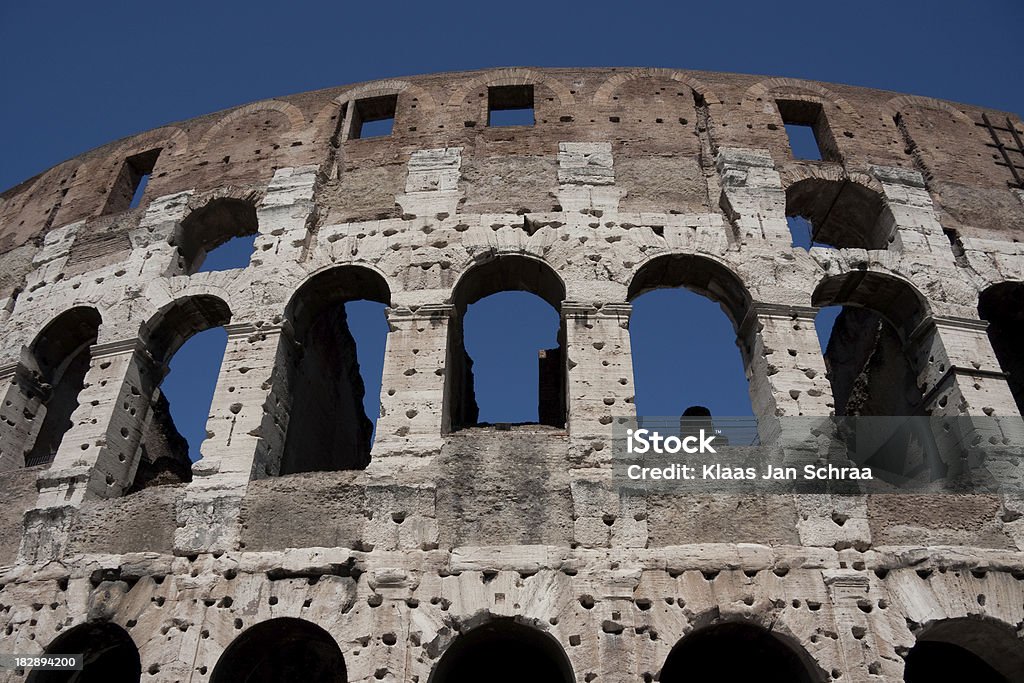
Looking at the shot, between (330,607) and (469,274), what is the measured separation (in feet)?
12.3

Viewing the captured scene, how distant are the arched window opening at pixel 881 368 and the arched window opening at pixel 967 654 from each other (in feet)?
5.47

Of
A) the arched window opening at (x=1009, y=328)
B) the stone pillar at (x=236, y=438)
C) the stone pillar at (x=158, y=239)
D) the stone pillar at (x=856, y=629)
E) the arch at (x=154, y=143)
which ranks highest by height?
the arch at (x=154, y=143)

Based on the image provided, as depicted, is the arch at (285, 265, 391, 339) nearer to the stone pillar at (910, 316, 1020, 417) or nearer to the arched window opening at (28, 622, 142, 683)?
the arched window opening at (28, 622, 142, 683)

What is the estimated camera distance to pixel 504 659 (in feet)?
25.3

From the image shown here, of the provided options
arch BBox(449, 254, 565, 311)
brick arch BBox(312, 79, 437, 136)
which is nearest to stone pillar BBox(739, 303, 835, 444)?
arch BBox(449, 254, 565, 311)

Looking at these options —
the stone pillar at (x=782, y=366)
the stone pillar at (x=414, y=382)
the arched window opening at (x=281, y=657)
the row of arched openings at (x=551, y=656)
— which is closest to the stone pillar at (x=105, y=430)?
the row of arched openings at (x=551, y=656)

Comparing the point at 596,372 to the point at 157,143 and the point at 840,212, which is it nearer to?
the point at 840,212

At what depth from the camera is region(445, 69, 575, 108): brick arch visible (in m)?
10.6

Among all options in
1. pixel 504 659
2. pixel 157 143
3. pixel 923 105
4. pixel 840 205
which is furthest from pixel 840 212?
pixel 157 143

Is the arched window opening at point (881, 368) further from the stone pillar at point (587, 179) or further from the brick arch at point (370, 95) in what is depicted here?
the brick arch at point (370, 95)

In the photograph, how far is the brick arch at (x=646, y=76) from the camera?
10.5 meters

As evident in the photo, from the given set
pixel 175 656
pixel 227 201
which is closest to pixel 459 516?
pixel 175 656

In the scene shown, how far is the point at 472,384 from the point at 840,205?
5740mm

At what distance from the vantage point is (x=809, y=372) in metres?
7.76
